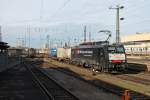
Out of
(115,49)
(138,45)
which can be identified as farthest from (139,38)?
(115,49)

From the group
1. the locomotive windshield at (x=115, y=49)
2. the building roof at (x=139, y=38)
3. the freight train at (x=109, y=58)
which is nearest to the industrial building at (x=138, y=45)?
the building roof at (x=139, y=38)

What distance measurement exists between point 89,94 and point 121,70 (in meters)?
15.4

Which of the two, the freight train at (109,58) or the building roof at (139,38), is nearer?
the freight train at (109,58)

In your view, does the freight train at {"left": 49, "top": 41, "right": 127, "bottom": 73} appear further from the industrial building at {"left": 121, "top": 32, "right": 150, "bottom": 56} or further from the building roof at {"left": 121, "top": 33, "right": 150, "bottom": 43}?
the building roof at {"left": 121, "top": 33, "right": 150, "bottom": 43}

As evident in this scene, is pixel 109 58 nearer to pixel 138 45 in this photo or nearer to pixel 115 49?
pixel 115 49

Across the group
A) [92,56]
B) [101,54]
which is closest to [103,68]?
[101,54]

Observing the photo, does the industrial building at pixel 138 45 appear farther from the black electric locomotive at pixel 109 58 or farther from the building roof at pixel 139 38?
the black electric locomotive at pixel 109 58

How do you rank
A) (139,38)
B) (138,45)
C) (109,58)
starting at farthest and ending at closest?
(139,38) < (138,45) < (109,58)

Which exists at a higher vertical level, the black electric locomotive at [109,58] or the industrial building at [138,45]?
the industrial building at [138,45]

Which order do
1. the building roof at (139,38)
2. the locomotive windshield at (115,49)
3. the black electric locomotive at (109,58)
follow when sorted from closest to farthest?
the black electric locomotive at (109,58) < the locomotive windshield at (115,49) < the building roof at (139,38)

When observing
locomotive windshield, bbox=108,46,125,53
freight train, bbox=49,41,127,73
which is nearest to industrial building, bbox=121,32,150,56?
freight train, bbox=49,41,127,73

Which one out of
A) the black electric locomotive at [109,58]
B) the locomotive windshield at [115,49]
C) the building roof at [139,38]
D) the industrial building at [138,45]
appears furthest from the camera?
the building roof at [139,38]

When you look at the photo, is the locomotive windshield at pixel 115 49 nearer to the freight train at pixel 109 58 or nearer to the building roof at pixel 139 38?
the freight train at pixel 109 58

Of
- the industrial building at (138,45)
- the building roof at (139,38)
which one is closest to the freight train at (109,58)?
the industrial building at (138,45)
